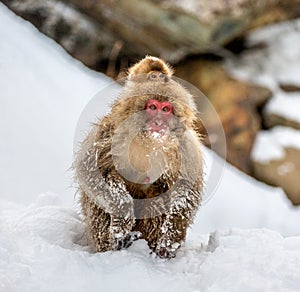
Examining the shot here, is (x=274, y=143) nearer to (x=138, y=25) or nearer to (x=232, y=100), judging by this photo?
(x=232, y=100)

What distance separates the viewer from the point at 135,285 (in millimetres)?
2230

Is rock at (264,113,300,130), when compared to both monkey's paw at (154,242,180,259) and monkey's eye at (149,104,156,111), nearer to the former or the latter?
monkey's paw at (154,242,180,259)

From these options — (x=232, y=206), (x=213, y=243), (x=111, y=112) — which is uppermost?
(x=111, y=112)

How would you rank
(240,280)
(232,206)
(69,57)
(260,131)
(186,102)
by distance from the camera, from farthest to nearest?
(260,131) → (69,57) → (232,206) → (186,102) → (240,280)

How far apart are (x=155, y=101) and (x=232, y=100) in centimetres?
466

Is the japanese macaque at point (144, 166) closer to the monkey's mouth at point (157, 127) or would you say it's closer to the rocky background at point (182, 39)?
the monkey's mouth at point (157, 127)

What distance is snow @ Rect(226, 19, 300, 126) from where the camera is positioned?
23.6 feet

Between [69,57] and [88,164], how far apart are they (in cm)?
368

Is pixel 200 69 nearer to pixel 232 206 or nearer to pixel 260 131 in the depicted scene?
pixel 260 131

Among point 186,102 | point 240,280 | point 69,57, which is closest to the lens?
point 240,280

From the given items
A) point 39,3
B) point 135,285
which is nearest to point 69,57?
point 39,3

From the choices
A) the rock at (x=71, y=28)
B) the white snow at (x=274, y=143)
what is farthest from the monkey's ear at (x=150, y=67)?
the white snow at (x=274, y=143)

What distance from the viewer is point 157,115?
8.02 feet

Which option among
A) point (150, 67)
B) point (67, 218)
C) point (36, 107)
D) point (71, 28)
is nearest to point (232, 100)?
point (71, 28)
